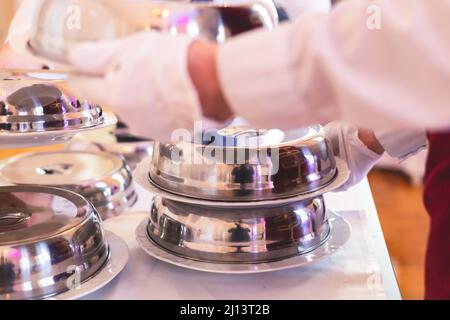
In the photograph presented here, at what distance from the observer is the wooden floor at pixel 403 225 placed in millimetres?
1960

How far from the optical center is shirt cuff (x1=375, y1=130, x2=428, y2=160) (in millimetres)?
752

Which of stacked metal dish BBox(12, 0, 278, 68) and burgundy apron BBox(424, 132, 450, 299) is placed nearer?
stacked metal dish BBox(12, 0, 278, 68)

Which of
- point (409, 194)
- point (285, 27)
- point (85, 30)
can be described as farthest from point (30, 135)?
point (409, 194)

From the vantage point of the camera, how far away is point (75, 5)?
48 centimetres

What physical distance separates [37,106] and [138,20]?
31 centimetres

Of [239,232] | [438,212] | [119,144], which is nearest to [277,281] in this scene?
[239,232]

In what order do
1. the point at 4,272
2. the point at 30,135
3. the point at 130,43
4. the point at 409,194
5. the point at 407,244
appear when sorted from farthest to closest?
the point at 409,194 → the point at 407,244 → the point at 30,135 → the point at 4,272 → the point at 130,43

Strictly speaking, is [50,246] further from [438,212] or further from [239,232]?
[438,212]

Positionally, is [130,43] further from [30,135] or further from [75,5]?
[30,135]

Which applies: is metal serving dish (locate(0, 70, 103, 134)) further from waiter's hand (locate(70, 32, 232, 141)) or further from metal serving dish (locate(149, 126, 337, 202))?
waiter's hand (locate(70, 32, 232, 141))

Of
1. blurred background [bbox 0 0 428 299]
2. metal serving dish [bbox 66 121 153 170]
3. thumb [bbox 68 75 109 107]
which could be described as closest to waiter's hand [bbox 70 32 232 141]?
thumb [bbox 68 75 109 107]

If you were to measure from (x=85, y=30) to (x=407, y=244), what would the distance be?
194 cm

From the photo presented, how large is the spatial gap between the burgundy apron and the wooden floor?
101 centimetres

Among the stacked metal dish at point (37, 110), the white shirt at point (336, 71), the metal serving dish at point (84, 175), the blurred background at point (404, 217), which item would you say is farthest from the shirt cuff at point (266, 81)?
the blurred background at point (404, 217)
